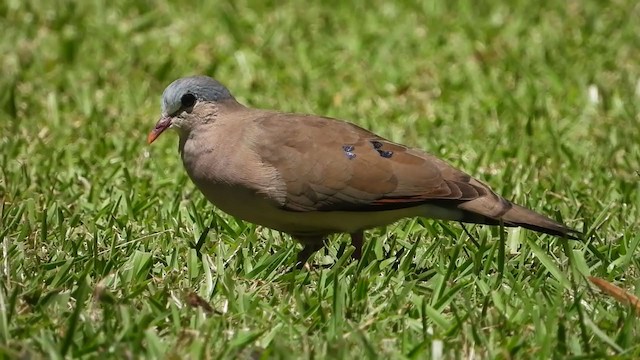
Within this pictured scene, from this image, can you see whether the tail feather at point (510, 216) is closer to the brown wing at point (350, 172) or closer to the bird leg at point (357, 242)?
the brown wing at point (350, 172)

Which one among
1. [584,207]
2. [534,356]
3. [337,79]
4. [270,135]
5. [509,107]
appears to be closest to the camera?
[534,356]

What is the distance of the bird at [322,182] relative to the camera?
201 inches

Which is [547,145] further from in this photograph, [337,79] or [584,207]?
[337,79]

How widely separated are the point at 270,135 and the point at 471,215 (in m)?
0.90

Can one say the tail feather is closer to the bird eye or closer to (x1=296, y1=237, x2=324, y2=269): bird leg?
(x1=296, y1=237, x2=324, y2=269): bird leg

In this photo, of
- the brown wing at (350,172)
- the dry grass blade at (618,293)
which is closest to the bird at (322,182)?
the brown wing at (350,172)

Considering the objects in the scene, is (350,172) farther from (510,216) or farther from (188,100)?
(188,100)

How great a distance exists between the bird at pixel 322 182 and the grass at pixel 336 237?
0.56 ft

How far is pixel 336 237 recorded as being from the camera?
19.7ft

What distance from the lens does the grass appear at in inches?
173

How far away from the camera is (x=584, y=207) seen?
6211 millimetres

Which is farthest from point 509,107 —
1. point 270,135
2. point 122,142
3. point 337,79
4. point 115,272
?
point 115,272

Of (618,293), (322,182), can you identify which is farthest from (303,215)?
(618,293)

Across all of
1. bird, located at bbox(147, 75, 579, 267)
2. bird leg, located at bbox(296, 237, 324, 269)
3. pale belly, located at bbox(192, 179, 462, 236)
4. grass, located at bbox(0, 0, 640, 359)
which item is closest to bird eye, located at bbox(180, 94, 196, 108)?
bird, located at bbox(147, 75, 579, 267)
